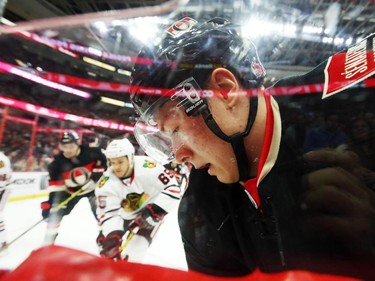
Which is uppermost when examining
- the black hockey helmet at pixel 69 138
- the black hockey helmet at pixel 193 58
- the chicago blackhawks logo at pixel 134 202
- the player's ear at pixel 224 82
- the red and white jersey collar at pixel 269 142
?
the black hockey helmet at pixel 193 58

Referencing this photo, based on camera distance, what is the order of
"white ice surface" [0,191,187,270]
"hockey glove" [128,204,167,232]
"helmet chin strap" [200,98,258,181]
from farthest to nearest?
"hockey glove" [128,204,167,232]
"helmet chin strap" [200,98,258,181]
"white ice surface" [0,191,187,270]

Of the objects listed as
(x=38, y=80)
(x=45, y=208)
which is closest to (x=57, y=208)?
(x=45, y=208)

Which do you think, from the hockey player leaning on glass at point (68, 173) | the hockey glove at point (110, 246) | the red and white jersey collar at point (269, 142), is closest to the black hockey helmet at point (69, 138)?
the hockey player leaning on glass at point (68, 173)

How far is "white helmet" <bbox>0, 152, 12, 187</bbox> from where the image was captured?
0.34m

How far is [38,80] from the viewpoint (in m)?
0.38

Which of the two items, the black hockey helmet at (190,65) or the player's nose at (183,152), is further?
the player's nose at (183,152)

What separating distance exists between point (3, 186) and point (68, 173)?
0.08 meters

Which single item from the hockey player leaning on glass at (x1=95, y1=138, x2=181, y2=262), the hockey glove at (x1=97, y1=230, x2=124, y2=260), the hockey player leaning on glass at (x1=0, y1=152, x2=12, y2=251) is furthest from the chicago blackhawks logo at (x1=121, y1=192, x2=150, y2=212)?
the hockey player leaning on glass at (x1=0, y1=152, x2=12, y2=251)

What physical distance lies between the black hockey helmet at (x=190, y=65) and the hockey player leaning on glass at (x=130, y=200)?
0.06 meters

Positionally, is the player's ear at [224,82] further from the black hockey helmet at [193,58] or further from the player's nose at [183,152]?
the player's nose at [183,152]

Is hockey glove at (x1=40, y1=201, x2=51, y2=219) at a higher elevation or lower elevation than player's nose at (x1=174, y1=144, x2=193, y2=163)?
lower

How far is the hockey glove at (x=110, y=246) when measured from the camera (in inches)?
14.4

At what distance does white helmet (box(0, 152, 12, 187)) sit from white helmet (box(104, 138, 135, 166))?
0.10 m

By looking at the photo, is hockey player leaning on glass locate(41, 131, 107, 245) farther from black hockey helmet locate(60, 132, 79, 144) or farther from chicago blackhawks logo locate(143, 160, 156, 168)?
chicago blackhawks logo locate(143, 160, 156, 168)
